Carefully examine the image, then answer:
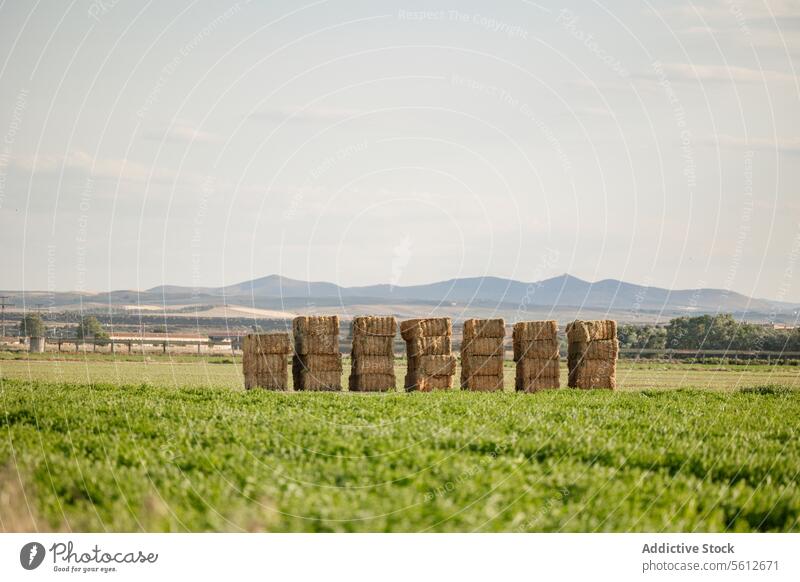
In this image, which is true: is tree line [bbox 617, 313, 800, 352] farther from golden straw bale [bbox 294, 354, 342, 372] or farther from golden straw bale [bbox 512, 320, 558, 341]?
golden straw bale [bbox 294, 354, 342, 372]

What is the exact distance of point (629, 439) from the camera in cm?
1814

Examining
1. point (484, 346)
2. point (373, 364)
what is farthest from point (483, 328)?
point (373, 364)

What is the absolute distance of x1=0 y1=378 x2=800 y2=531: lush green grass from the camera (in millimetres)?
12711

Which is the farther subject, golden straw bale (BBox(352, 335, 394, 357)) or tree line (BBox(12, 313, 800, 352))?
tree line (BBox(12, 313, 800, 352))

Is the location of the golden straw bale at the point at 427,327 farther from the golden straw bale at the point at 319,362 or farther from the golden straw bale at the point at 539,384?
the golden straw bale at the point at 539,384

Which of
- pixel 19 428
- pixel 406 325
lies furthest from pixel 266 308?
pixel 19 428

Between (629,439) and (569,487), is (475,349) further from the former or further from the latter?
(569,487)

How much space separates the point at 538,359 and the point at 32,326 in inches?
2040

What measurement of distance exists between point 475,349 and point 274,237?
24.7ft

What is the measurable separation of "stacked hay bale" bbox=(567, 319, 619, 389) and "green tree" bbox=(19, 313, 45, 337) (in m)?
42.4

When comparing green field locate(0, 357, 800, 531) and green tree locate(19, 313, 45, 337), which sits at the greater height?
green tree locate(19, 313, 45, 337)

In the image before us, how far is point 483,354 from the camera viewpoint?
3284cm
